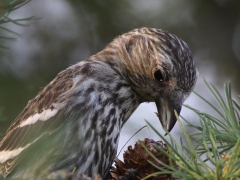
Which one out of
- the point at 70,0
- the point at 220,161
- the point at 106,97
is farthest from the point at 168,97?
the point at 70,0

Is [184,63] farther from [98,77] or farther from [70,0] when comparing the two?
[70,0]

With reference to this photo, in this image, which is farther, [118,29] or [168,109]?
[118,29]

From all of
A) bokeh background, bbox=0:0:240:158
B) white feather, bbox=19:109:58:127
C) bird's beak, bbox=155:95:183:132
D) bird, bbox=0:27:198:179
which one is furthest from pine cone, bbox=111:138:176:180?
bokeh background, bbox=0:0:240:158

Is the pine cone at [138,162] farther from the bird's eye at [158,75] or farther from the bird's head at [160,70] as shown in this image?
the bird's eye at [158,75]

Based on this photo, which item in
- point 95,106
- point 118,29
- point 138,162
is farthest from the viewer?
point 118,29

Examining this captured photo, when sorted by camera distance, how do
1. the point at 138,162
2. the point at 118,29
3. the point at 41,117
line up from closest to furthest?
1. the point at 138,162
2. the point at 41,117
3. the point at 118,29

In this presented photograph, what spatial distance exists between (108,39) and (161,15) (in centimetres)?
63

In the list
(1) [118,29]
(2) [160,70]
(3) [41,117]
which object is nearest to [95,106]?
(3) [41,117]

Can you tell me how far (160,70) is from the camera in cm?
351

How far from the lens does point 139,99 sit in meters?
3.74

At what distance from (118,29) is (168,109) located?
6.74 feet

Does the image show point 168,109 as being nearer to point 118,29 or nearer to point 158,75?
point 158,75

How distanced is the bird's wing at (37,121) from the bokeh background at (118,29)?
1166mm

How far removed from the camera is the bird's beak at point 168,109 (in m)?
3.39
